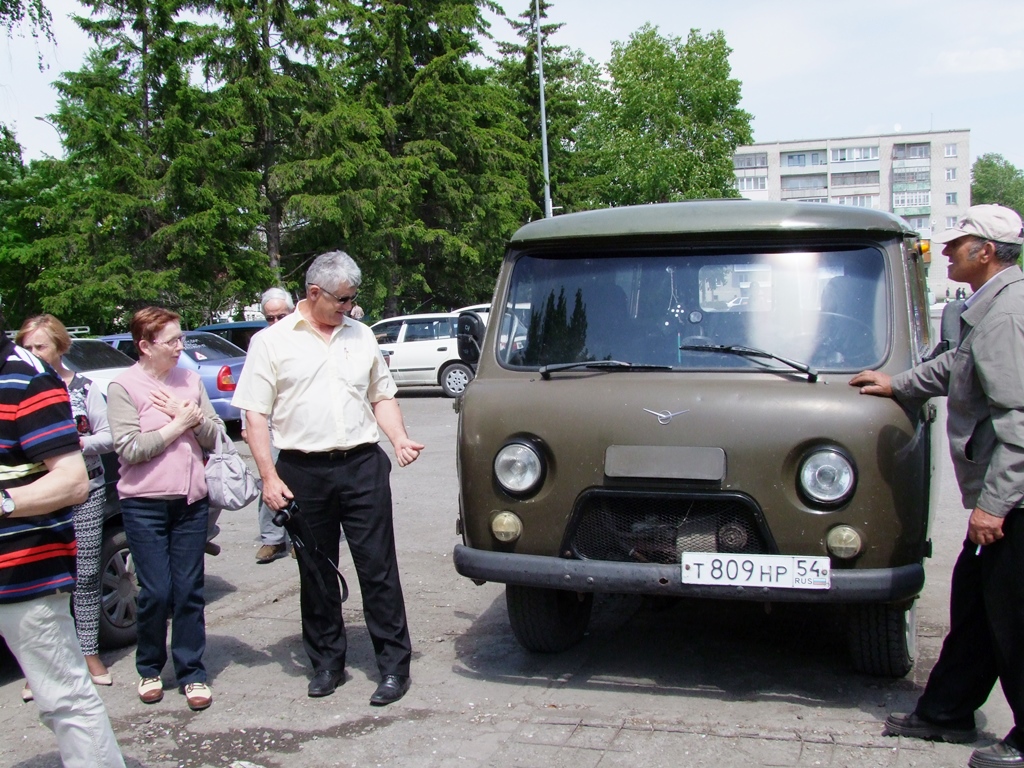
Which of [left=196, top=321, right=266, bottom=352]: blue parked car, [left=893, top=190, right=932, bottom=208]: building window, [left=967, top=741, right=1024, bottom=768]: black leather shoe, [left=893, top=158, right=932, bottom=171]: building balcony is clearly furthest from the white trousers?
[left=893, top=158, right=932, bottom=171]: building balcony

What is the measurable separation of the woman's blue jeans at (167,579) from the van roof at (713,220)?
6.73 ft

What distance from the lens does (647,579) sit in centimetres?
422

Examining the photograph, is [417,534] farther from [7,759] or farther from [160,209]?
[160,209]

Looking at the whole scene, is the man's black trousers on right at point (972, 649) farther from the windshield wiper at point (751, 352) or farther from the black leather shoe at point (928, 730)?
the windshield wiper at point (751, 352)

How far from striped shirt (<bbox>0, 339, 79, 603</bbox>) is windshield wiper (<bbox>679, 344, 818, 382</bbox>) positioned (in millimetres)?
2610

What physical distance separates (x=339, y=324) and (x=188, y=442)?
0.92 meters

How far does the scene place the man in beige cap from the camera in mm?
3568

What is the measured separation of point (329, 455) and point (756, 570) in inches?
75.9

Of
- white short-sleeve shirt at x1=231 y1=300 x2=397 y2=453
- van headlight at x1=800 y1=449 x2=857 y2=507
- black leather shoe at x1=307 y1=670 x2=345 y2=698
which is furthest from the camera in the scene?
black leather shoe at x1=307 y1=670 x2=345 y2=698

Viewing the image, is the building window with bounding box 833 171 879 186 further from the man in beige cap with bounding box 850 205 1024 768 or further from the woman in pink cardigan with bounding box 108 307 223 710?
the woman in pink cardigan with bounding box 108 307 223 710

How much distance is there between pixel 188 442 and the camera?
193 inches

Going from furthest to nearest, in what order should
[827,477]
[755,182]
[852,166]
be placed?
[755,182] < [852,166] < [827,477]

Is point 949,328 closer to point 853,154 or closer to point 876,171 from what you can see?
point 876,171

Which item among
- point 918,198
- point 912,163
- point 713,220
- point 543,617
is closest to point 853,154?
point 912,163
